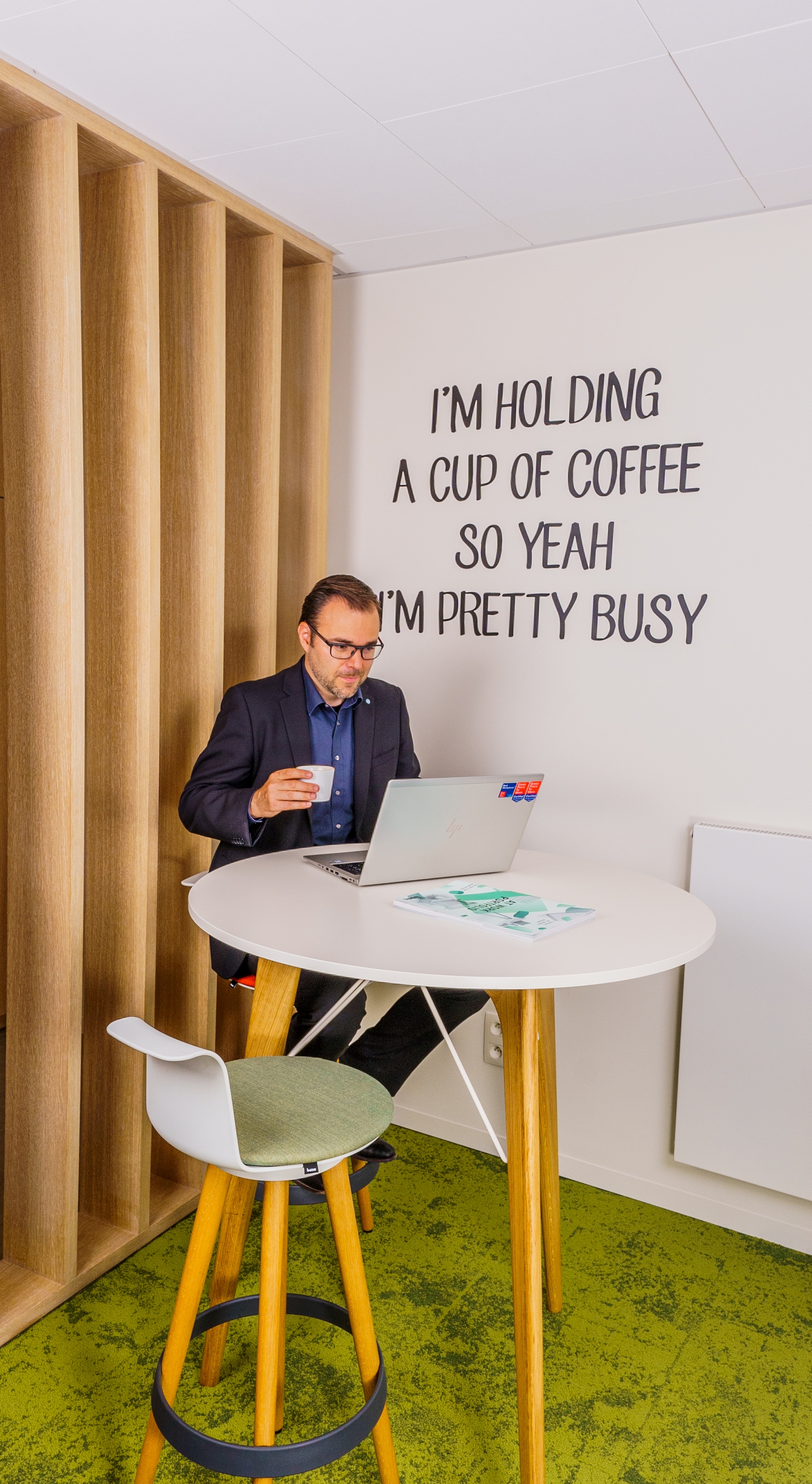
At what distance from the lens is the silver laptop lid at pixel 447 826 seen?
191 cm

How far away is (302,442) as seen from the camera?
300 centimetres

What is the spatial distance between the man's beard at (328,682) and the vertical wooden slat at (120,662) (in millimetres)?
376

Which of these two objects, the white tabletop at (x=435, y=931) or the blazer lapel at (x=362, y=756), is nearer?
the white tabletop at (x=435, y=931)

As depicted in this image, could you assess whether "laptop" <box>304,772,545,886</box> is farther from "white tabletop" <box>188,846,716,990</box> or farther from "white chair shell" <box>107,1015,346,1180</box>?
"white chair shell" <box>107,1015,346,1180</box>

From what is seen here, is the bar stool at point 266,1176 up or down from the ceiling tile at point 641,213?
down

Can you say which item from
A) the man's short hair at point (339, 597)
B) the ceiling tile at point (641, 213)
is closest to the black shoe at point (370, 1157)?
the man's short hair at point (339, 597)

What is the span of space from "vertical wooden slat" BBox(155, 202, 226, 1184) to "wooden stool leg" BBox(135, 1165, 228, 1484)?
99 cm

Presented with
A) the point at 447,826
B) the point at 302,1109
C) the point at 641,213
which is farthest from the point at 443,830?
Result: the point at 641,213

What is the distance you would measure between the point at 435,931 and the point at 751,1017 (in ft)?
3.92

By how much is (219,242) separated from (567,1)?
1066mm

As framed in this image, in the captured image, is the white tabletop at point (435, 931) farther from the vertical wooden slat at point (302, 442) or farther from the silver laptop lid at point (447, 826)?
the vertical wooden slat at point (302, 442)

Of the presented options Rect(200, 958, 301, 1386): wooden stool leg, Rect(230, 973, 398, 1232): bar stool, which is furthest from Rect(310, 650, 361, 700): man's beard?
Rect(200, 958, 301, 1386): wooden stool leg

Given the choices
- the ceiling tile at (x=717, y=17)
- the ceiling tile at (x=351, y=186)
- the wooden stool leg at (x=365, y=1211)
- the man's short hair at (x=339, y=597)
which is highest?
the ceiling tile at (x=351, y=186)

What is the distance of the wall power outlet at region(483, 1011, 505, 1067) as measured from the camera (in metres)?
2.97
